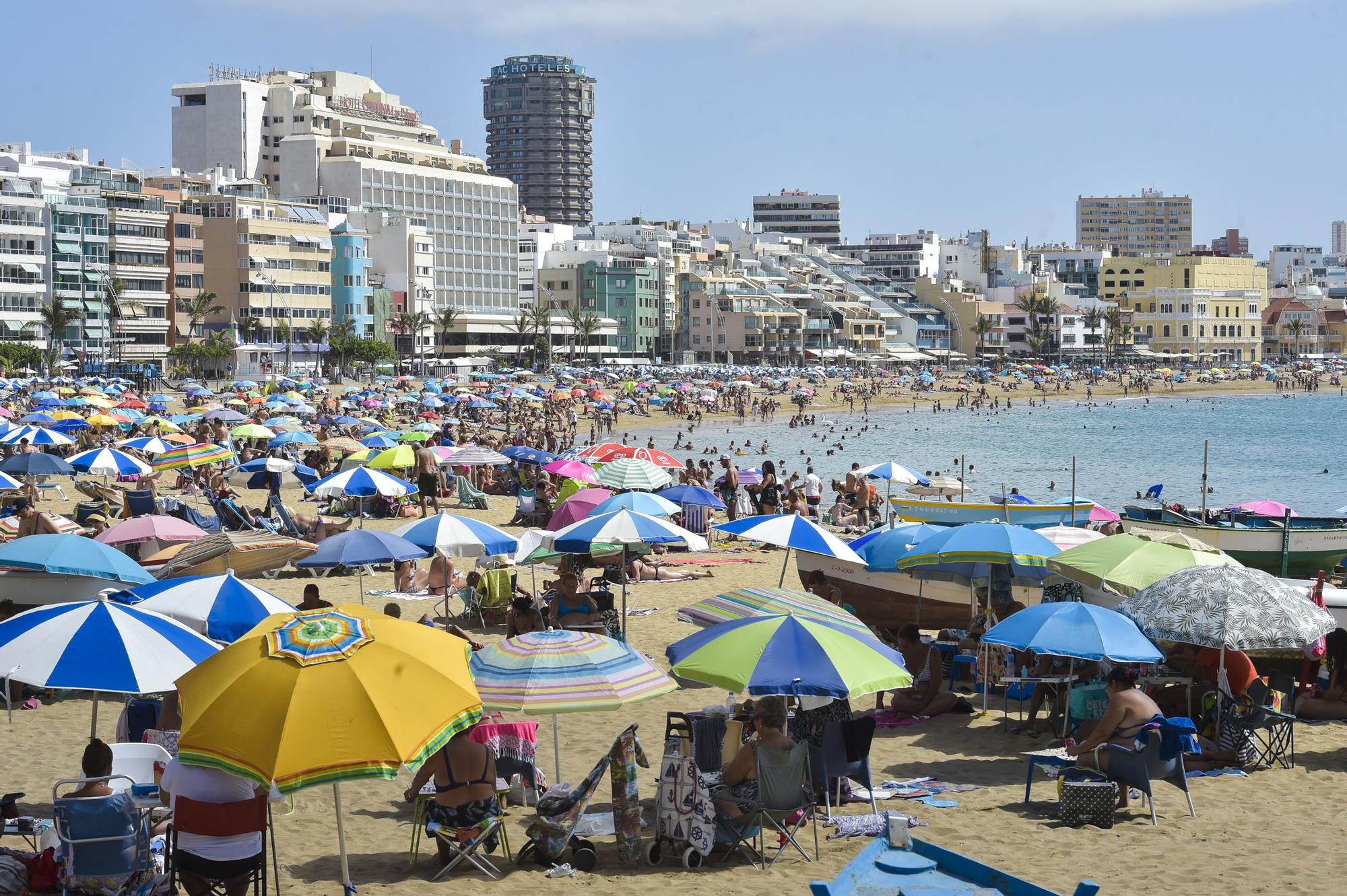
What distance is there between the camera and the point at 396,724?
21.2 feet

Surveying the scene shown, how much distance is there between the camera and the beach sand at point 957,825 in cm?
775

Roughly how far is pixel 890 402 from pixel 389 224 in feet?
133

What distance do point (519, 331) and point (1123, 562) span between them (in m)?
103

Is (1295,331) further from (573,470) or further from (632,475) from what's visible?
(632,475)

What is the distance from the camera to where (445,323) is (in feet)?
345

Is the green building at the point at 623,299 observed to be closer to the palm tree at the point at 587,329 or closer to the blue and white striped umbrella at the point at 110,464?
the palm tree at the point at 587,329

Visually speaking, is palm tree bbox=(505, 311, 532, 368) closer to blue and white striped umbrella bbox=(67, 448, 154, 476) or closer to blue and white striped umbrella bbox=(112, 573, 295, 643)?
blue and white striped umbrella bbox=(67, 448, 154, 476)

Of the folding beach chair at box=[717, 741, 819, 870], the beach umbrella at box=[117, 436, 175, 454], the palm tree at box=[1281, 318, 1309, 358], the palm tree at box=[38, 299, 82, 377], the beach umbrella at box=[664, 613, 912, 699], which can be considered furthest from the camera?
the palm tree at box=[1281, 318, 1309, 358]

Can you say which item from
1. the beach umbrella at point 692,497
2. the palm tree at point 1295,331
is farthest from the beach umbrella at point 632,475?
the palm tree at point 1295,331

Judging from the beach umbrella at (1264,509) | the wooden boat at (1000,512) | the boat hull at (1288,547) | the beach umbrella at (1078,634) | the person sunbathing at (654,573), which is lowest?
the person sunbathing at (654,573)

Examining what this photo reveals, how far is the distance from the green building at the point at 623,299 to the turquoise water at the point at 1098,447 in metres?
33.5

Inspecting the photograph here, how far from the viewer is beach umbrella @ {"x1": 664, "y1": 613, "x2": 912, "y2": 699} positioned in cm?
845

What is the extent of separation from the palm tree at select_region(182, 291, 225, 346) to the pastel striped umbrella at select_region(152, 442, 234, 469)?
207ft

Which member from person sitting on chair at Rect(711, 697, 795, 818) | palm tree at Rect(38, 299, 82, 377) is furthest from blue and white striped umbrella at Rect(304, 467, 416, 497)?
palm tree at Rect(38, 299, 82, 377)
